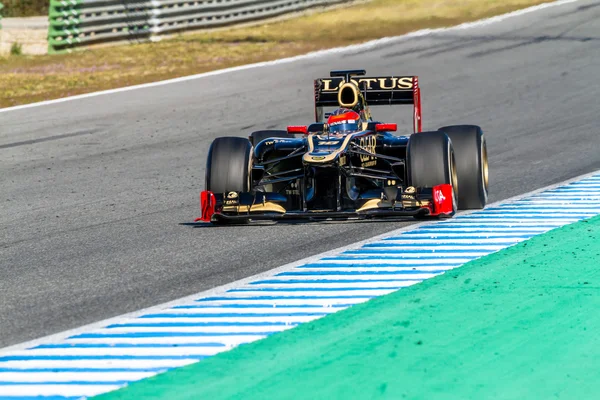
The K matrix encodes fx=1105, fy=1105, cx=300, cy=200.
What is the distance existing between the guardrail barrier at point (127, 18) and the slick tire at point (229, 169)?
54.2ft

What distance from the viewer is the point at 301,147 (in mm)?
10078

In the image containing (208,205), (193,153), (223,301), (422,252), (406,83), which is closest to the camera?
(223,301)

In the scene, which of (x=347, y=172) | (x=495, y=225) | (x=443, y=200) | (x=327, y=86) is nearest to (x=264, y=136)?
(x=327, y=86)

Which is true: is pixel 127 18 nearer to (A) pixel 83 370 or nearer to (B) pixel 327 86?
(B) pixel 327 86

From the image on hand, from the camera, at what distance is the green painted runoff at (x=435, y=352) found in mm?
5137

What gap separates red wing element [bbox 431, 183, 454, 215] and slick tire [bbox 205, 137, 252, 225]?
1.73 meters

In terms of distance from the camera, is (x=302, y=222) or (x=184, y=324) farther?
(x=302, y=222)

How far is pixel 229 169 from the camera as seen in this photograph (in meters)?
9.93

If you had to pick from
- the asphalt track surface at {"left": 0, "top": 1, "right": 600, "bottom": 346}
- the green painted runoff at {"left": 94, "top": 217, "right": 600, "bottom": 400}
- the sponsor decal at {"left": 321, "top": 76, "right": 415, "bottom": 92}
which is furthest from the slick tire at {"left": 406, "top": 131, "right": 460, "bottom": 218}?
the green painted runoff at {"left": 94, "top": 217, "right": 600, "bottom": 400}

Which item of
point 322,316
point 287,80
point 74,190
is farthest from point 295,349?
point 287,80

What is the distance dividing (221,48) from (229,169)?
50.5 feet

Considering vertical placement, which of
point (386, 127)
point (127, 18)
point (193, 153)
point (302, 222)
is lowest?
point (302, 222)

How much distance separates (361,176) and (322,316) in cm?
336

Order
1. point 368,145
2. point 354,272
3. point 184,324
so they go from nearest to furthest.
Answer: point 184,324, point 354,272, point 368,145
